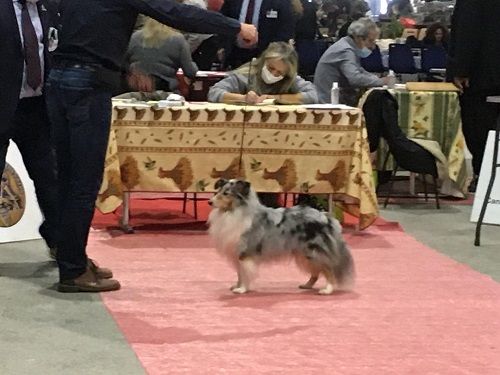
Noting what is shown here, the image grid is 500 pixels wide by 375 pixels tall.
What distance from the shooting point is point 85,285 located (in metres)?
4.32

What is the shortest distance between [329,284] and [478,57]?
293cm

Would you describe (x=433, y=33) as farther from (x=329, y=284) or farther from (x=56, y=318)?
(x=56, y=318)

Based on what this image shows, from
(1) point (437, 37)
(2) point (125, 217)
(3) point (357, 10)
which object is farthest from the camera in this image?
(3) point (357, 10)

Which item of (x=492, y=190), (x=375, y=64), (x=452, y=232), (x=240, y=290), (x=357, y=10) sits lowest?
(x=452, y=232)

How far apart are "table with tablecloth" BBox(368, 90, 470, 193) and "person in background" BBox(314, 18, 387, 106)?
30 centimetres

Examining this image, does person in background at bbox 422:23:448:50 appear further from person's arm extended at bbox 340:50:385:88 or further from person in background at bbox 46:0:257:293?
person in background at bbox 46:0:257:293

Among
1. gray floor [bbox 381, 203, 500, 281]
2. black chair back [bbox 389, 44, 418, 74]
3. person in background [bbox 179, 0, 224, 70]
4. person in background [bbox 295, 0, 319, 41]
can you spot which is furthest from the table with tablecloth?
black chair back [bbox 389, 44, 418, 74]

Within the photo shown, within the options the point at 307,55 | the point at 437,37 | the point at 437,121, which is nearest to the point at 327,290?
the point at 437,121

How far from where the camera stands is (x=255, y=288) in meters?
4.48

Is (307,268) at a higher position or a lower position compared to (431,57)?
lower

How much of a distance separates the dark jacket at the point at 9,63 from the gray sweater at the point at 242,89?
184cm

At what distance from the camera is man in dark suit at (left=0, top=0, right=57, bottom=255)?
4387 millimetres

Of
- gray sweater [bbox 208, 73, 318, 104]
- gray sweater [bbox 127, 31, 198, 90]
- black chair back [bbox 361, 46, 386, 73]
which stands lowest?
black chair back [bbox 361, 46, 386, 73]

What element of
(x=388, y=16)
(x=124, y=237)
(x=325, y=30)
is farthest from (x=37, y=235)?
(x=388, y=16)
